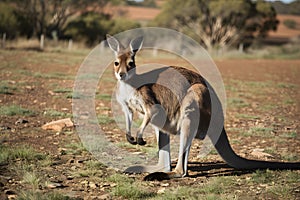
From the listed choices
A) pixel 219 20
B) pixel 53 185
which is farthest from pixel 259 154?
pixel 219 20

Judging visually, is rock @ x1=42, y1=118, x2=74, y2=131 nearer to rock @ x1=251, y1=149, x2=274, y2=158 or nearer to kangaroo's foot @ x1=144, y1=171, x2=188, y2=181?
kangaroo's foot @ x1=144, y1=171, x2=188, y2=181

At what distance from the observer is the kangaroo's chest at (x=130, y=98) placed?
4113 mm

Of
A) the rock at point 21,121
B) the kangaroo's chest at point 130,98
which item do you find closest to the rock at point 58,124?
the rock at point 21,121

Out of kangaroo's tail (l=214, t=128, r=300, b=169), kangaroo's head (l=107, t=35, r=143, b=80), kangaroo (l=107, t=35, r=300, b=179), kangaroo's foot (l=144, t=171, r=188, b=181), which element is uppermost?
kangaroo's head (l=107, t=35, r=143, b=80)

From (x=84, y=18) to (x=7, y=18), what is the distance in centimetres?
758

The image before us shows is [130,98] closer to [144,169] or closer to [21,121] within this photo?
[144,169]

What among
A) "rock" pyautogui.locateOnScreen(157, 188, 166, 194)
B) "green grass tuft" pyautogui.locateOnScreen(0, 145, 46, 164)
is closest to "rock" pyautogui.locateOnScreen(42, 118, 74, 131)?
"green grass tuft" pyautogui.locateOnScreen(0, 145, 46, 164)

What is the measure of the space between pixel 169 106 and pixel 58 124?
250 centimetres

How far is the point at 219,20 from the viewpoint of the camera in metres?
35.2

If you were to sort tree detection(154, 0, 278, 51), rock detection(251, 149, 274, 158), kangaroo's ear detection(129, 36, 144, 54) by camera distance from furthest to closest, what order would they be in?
tree detection(154, 0, 278, 51) → rock detection(251, 149, 274, 158) → kangaroo's ear detection(129, 36, 144, 54)

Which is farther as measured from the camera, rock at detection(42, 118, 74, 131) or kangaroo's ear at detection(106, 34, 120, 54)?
rock at detection(42, 118, 74, 131)

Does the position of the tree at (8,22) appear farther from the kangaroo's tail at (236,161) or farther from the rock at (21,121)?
the kangaroo's tail at (236,161)

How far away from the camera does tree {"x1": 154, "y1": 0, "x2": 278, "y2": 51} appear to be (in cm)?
3469

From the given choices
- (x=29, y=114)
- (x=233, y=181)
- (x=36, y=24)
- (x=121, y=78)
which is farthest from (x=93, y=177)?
(x=36, y=24)
